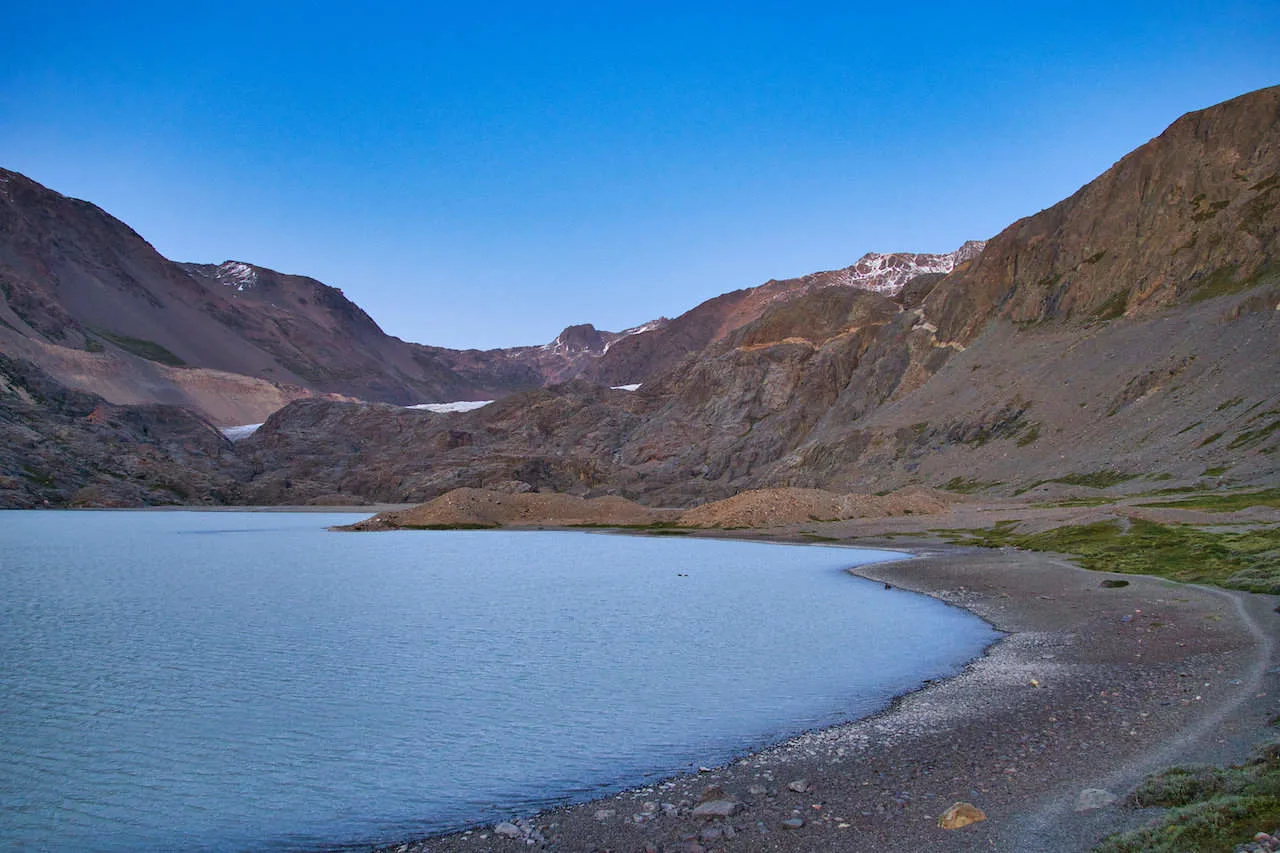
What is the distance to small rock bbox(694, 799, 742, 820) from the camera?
1090 cm

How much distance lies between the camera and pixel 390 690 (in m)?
19.0

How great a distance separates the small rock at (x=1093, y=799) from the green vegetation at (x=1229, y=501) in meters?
50.6

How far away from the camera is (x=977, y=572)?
135 ft

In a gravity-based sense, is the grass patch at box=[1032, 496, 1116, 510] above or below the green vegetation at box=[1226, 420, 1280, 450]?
below

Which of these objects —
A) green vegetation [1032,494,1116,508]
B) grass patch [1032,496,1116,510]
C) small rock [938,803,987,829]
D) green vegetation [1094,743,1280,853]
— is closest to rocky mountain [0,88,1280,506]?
green vegetation [1032,494,1116,508]

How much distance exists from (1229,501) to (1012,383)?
58129 millimetres

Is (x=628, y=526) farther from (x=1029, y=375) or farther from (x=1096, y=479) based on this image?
(x=1029, y=375)

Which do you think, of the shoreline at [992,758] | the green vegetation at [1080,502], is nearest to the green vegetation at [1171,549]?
the shoreline at [992,758]

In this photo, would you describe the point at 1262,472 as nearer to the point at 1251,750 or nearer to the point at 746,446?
the point at 1251,750

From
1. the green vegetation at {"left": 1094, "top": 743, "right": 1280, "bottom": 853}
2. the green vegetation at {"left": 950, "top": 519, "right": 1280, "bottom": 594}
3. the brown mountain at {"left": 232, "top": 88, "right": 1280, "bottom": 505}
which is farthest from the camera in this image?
the brown mountain at {"left": 232, "top": 88, "right": 1280, "bottom": 505}

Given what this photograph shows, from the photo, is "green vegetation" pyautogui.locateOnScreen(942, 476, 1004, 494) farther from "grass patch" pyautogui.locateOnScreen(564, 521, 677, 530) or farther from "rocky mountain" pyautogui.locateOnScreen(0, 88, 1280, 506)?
"grass patch" pyautogui.locateOnScreen(564, 521, 677, 530)

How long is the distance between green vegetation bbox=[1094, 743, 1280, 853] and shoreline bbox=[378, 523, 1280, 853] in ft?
1.47

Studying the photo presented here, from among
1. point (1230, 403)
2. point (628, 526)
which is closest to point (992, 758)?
point (1230, 403)

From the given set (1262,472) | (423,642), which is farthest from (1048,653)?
(1262,472)
